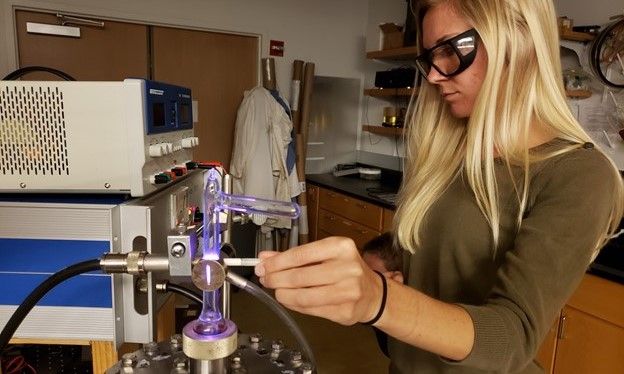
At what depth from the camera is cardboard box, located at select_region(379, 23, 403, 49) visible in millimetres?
3252

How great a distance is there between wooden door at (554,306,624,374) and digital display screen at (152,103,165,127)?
6.09 feet

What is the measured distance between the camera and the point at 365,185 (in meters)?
3.51

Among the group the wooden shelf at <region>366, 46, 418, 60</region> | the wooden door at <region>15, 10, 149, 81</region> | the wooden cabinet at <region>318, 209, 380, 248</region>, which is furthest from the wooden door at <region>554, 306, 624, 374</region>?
the wooden door at <region>15, 10, 149, 81</region>

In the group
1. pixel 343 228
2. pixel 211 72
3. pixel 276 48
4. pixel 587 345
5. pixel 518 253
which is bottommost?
pixel 587 345

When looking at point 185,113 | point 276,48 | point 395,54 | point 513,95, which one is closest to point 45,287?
point 185,113

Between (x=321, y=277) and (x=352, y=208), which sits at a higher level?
(x=321, y=277)

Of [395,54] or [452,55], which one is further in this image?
[395,54]

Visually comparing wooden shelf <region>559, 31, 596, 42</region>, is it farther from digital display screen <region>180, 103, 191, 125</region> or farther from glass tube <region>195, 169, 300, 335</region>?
glass tube <region>195, 169, 300, 335</region>

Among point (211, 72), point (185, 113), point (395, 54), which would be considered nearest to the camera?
point (185, 113)

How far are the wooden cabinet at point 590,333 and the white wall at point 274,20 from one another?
2.50 meters

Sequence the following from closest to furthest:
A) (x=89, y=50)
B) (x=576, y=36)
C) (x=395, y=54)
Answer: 1. (x=576, y=36)
2. (x=89, y=50)
3. (x=395, y=54)

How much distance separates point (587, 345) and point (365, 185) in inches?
75.5

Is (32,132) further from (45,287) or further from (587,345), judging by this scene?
(587,345)

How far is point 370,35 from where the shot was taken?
3.53m
